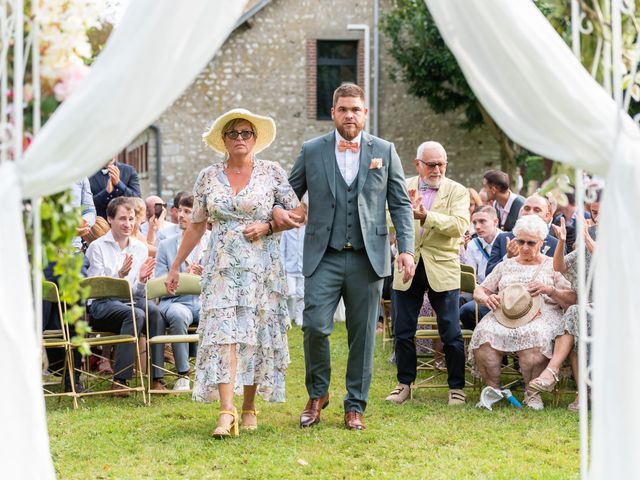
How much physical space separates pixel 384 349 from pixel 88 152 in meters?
7.89

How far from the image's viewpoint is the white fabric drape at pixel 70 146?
13.7ft

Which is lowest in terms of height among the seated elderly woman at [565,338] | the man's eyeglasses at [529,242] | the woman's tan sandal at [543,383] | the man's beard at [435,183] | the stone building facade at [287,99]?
the woman's tan sandal at [543,383]

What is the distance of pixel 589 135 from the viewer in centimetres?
438

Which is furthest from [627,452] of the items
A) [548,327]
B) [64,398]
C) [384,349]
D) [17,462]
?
[384,349]

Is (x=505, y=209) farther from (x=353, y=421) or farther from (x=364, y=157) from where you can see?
(x=353, y=421)

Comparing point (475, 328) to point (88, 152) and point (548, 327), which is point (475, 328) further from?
point (88, 152)

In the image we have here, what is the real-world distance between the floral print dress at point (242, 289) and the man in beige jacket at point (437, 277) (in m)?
1.41

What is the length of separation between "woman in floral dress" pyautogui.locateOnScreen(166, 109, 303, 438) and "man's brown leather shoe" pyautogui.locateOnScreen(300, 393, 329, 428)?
0.33m

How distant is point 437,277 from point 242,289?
75.0 inches

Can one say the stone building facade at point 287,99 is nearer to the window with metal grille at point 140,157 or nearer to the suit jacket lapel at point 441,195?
the window with metal grille at point 140,157

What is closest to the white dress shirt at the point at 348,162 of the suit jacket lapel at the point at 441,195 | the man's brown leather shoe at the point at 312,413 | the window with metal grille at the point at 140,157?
the suit jacket lapel at the point at 441,195

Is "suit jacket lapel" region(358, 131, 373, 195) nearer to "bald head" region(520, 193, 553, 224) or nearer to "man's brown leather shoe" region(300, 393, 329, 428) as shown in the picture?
"man's brown leather shoe" region(300, 393, 329, 428)

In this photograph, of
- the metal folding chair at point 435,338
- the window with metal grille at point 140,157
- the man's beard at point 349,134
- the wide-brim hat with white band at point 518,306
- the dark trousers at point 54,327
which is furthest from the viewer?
the window with metal grille at point 140,157

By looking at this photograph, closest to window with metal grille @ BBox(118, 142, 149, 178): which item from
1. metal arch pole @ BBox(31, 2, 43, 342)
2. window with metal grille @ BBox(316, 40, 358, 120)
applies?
window with metal grille @ BBox(316, 40, 358, 120)
